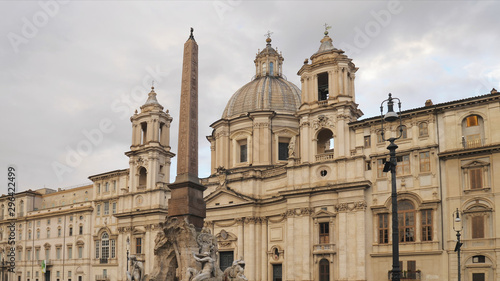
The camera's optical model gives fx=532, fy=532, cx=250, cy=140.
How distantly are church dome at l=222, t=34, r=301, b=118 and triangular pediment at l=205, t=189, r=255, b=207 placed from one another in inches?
381

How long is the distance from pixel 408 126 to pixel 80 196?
147ft

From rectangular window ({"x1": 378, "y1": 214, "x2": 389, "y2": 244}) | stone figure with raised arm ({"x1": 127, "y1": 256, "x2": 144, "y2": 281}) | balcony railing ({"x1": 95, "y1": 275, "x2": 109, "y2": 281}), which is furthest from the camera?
balcony railing ({"x1": 95, "y1": 275, "x2": 109, "y2": 281})

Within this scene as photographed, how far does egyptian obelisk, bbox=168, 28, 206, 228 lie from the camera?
25.3 meters

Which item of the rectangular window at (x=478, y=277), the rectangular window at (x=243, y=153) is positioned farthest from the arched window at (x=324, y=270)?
the rectangular window at (x=243, y=153)

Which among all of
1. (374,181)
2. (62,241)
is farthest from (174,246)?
(62,241)

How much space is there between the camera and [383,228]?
132 feet

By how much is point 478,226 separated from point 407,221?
507cm

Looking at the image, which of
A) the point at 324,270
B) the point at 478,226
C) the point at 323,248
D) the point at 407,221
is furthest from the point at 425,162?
the point at 324,270

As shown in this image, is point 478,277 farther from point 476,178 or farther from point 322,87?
point 322,87

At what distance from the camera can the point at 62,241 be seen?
64.6 metres

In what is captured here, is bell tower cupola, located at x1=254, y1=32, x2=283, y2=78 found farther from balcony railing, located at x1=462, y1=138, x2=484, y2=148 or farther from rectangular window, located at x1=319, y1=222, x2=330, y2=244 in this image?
balcony railing, located at x1=462, y1=138, x2=484, y2=148

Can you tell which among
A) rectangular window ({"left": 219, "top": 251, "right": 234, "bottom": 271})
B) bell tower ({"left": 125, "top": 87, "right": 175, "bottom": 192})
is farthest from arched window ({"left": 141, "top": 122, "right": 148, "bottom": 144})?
rectangular window ({"left": 219, "top": 251, "right": 234, "bottom": 271})

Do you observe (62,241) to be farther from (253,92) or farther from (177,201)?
(177,201)

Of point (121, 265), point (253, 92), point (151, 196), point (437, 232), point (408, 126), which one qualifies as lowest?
point (121, 265)
